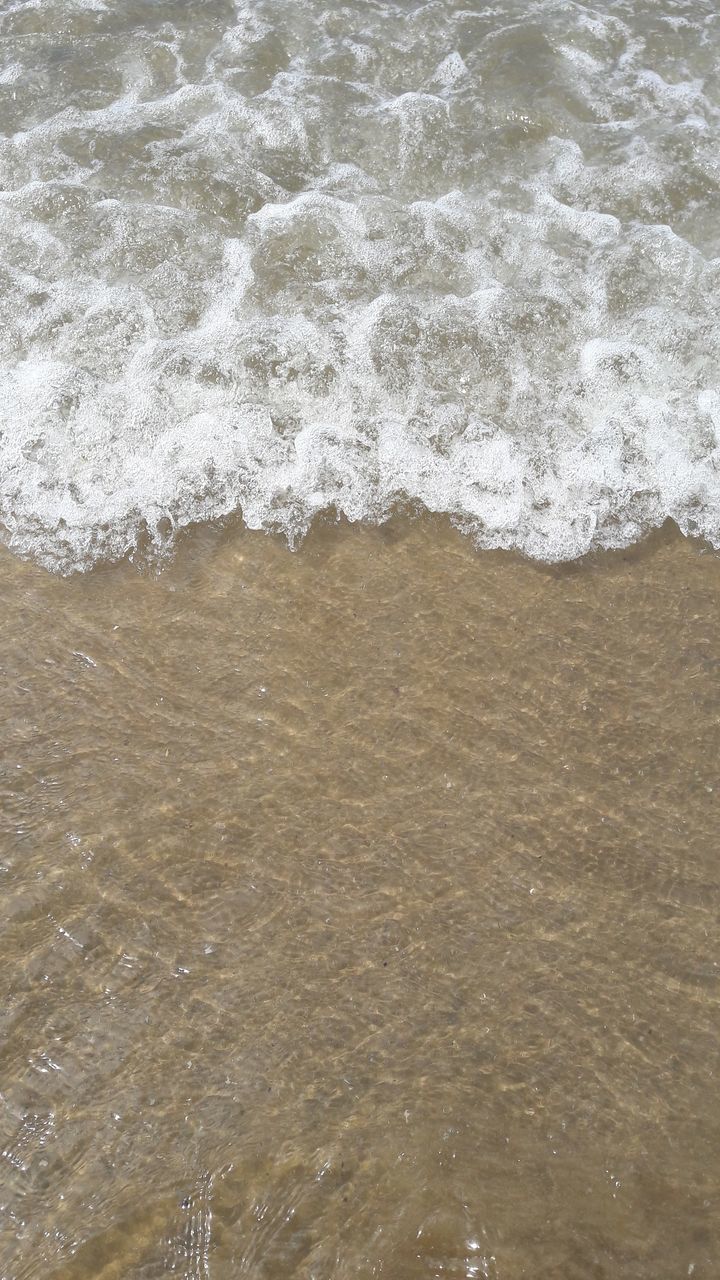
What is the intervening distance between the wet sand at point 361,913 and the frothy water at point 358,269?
25 centimetres

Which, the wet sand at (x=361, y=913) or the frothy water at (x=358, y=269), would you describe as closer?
the wet sand at (x=361, y=913)

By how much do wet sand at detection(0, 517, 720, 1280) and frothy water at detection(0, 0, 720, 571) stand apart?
0.81ft

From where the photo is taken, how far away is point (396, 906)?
6.56ft

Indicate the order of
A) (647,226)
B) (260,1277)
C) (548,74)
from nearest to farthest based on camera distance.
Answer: (260,1277)
(647,226)
(548,74)

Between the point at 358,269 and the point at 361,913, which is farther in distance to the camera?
the point at 358,269

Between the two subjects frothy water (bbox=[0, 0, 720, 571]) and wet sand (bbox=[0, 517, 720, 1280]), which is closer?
wet sand (bbox=[0, 517, 720, 1280])

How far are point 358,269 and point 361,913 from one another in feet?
7.16

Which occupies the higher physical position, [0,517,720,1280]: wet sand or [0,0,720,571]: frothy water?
[0,0,720,571]: frothy water

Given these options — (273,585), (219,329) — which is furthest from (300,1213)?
(219,329)

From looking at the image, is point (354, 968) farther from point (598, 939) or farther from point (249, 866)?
point (598, 939)

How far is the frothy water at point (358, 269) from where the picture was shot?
8.89 feet

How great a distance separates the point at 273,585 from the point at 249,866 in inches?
29.9

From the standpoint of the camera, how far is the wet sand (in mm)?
Answer: 1667

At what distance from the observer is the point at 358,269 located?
327cm
